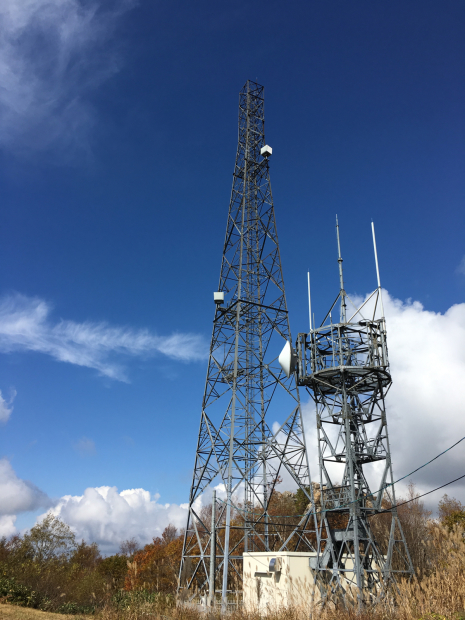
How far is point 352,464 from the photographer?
21.9 m

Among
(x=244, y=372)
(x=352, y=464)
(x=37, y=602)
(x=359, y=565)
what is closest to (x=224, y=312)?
(x=244, y=372)

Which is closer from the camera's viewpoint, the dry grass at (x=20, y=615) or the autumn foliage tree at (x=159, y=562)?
the dry grass at (x=20, y=615)

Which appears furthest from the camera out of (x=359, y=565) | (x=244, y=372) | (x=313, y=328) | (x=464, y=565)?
(x=244, y=372)

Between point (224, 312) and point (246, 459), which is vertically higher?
point (224, 312)

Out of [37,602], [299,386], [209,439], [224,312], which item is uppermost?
[224,312]

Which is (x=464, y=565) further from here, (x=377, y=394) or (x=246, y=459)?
(x=246, y=459)

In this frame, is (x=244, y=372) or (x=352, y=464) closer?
(x=352, y=464)

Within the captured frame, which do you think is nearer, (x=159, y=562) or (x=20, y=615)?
(x=20, y=615)

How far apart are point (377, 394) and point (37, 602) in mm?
19487

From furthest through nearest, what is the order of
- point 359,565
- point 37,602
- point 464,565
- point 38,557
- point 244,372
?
point 38,557
point 244,372
point 37,602
point 359,565
point 464,565

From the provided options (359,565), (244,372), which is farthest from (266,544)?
(244,372)

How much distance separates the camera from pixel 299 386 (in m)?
25.6

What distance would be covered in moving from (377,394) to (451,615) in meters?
14.9

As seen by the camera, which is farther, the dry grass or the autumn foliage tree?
the autumn foliage tree
